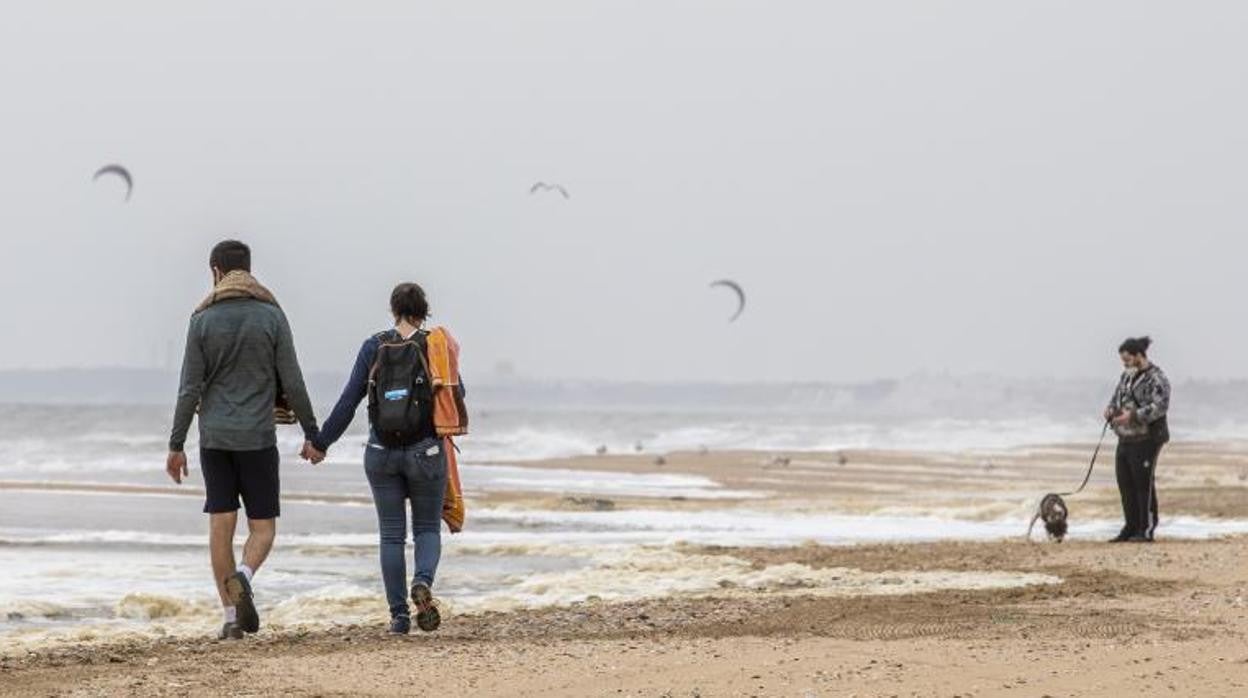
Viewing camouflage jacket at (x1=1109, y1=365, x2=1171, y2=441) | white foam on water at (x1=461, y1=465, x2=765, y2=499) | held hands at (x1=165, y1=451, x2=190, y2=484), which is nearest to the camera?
held hands at (x1=165, y1=451, x2=190, y2=484)

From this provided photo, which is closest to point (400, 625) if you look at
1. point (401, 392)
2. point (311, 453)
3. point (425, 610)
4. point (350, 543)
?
point (425, 610)

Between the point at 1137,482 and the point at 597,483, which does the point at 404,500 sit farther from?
the point at 597,483

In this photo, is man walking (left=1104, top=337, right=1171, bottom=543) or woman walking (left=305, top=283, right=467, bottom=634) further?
man walking (left=1104, top=337, right=1171, bottom=543)

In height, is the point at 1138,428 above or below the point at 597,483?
above

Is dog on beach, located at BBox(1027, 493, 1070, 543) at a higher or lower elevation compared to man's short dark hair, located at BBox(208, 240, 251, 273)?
lower

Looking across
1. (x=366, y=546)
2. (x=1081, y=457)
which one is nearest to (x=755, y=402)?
(x=1081, y=457)

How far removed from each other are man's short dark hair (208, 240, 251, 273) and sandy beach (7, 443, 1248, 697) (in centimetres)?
165

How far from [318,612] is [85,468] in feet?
83.4

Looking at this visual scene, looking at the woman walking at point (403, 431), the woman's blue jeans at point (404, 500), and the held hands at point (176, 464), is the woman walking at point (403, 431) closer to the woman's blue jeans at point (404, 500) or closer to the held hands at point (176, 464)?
the woman's blue jeans at point (404, 500)

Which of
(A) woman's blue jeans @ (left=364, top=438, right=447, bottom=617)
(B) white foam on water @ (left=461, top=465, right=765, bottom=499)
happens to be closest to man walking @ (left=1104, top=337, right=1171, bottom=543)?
(A) woman's blue jeans @ (left=364, top=438, right=447, bottom=617)

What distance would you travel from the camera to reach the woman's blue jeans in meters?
7.87

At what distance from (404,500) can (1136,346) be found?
7.60 metres

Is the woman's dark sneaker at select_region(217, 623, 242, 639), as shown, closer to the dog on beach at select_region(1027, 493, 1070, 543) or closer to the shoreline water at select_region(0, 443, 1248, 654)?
the shoreline water at select_region(0, 443, 1248, 654)

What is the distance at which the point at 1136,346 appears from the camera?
1379cm
